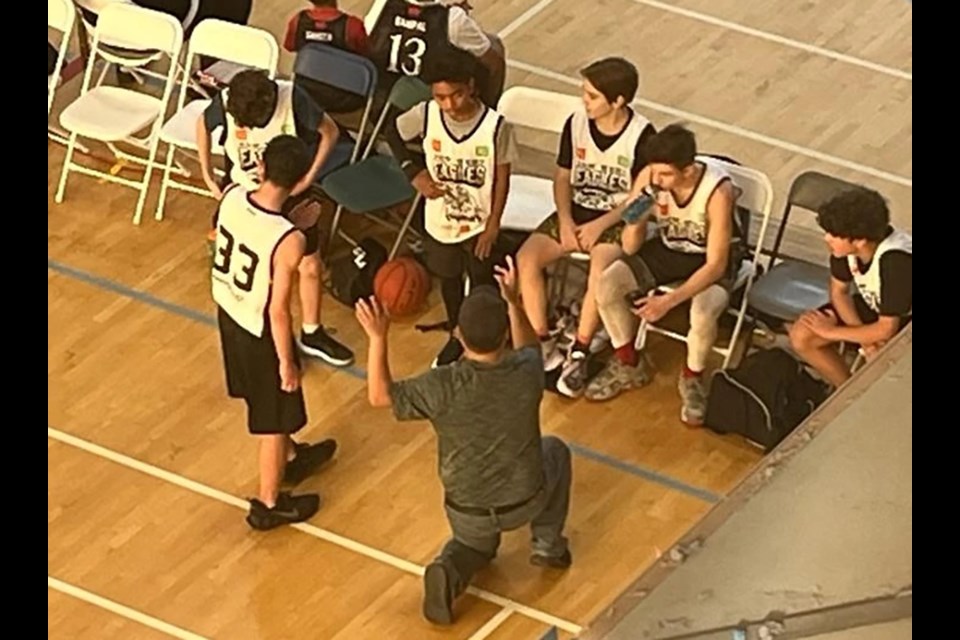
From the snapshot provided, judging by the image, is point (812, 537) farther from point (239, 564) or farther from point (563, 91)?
point (563, 91)

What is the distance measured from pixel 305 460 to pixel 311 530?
1.15 ft

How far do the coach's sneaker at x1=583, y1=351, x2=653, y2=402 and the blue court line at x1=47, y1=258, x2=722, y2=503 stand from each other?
1.12 feet

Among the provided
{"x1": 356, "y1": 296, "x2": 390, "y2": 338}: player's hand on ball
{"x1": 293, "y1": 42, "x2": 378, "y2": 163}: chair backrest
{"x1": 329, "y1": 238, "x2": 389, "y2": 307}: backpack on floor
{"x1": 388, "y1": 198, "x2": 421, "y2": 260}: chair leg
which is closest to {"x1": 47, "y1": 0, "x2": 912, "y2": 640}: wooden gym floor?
{"x1": 329, "y1": 238, "x2": 389, "y2": 307}: backpack on floor

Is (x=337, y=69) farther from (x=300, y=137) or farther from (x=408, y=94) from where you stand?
(x=300, y=137)

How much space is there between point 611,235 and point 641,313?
1.34 ft

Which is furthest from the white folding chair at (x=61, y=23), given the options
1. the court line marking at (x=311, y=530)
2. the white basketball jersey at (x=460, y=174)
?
the white basketball jersey at (x=460, y=174)

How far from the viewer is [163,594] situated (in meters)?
7.54

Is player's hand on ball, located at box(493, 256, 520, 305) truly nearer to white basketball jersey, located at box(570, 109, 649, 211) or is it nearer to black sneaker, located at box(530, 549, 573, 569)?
white basketball jersey, located at box(570, 109, 649, 211)

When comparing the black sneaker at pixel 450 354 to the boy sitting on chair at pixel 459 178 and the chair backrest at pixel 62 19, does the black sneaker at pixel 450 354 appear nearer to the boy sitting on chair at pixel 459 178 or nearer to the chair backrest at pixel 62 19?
the boy sitting on chair at pixel 459 178

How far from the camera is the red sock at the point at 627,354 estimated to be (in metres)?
8.51

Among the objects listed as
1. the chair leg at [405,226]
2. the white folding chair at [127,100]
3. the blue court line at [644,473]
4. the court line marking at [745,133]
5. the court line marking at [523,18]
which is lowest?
the blue court line at [644,473]

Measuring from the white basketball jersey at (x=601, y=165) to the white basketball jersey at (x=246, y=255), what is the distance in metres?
1.62

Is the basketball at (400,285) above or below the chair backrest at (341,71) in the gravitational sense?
below

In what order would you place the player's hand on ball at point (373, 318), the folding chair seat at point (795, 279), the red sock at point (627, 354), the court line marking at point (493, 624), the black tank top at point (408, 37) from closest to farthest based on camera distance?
the player's hand on ball at point (373, 318) → the court line marking at point (493, 624) → the folding chair seat at point (795, 279) → the red sock at point (627, 354) → the black tank top at point (408, 37)
